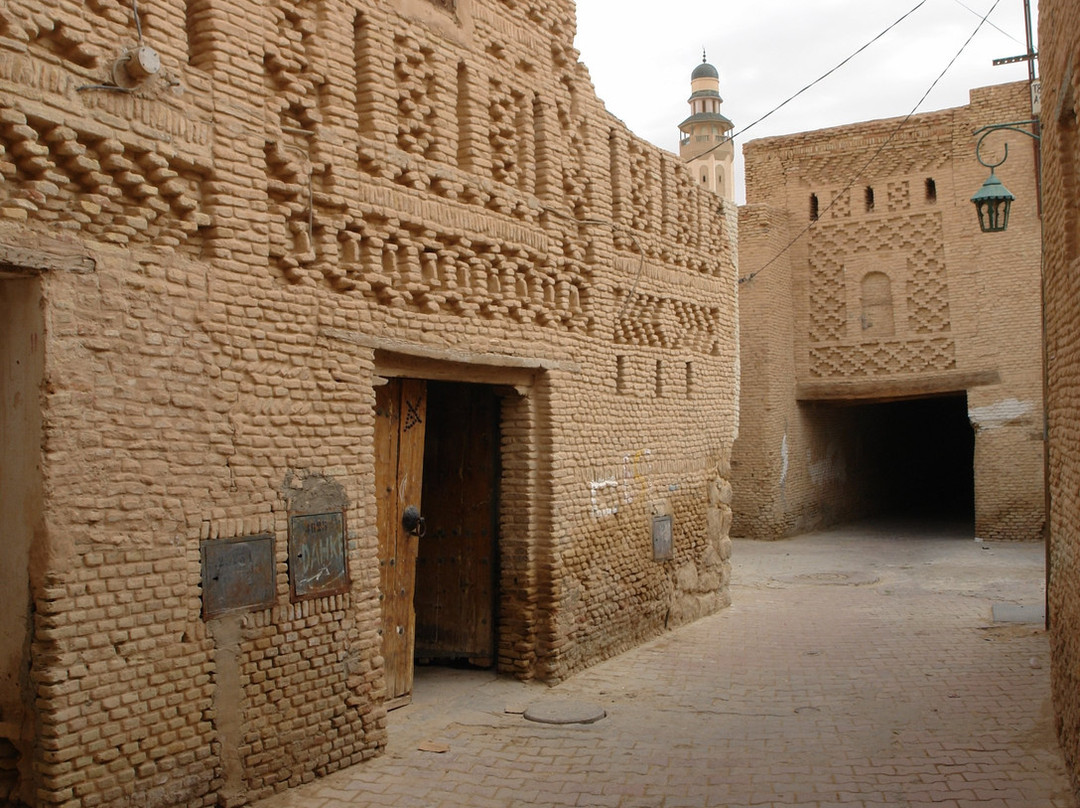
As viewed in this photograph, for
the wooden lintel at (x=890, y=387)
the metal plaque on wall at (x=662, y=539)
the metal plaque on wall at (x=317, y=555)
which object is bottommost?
the metal plaque on wall at (x=662, y=539)

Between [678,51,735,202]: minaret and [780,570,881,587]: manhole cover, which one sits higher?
[678,51,735,202]: minaret

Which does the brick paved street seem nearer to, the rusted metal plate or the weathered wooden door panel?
the weathered wooden door panel

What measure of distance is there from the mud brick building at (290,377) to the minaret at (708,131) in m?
44.1

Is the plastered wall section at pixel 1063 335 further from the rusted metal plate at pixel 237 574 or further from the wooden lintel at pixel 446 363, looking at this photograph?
the rusted metal plate at pixel 237 574

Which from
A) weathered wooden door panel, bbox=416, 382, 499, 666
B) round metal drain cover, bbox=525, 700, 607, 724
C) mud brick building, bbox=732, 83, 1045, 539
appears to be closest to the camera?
round metal drain cover, bbox=525, 700, 607, 724

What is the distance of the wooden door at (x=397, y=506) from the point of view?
24.5ft

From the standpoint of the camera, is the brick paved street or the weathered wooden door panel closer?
the brick paved street

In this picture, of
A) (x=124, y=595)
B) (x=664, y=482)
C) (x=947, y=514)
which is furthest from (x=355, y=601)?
(x=947, y=514)

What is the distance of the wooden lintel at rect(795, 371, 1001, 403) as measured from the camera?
59.4 ft

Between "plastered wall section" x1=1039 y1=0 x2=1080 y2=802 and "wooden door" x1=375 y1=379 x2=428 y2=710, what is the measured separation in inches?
180

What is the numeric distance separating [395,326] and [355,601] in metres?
1.90

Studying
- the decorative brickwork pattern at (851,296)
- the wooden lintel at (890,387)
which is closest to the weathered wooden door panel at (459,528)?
the wooden lintel at (890,387)

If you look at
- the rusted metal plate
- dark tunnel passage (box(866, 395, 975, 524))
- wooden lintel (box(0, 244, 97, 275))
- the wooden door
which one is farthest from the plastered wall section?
dark tunnel passage (box(866, 395, 975, 524))

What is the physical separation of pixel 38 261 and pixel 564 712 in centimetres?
498
